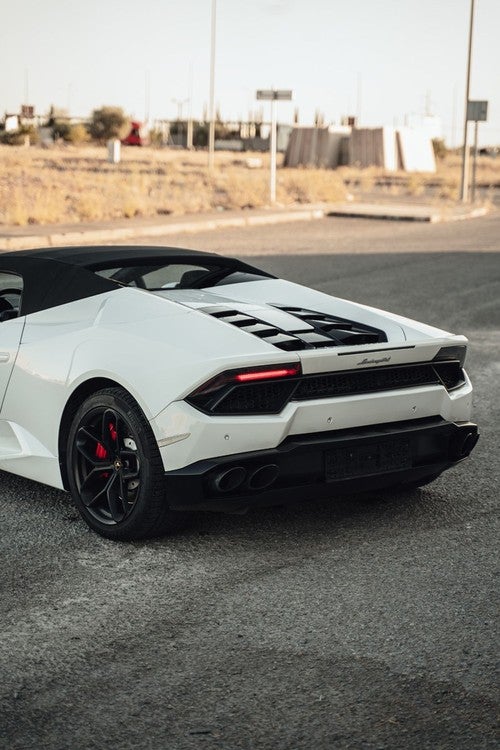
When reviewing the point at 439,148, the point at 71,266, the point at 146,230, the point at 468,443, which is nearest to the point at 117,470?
the point at 71,266

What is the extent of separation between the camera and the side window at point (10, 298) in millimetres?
6148

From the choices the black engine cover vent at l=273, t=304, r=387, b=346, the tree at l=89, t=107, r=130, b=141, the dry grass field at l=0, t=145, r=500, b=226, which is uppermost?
the tree at l=89, t=107, r=130, b=141

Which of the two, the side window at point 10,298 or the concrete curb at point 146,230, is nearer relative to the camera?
the side window at point 10,298

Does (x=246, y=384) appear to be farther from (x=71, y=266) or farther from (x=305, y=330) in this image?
(x=71, y=266)

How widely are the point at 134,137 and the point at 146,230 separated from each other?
263 ft

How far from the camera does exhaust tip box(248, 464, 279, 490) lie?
4789 millimetres

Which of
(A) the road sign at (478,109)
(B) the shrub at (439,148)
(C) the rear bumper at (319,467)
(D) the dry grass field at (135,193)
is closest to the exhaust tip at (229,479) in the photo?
(C) the rear bumper at (319,467)

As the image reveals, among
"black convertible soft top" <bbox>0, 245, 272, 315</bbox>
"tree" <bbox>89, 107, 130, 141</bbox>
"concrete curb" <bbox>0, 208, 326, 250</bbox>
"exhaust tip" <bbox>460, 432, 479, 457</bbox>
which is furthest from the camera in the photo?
"tree" <bbox>89, 107, 130, 141</bbox>

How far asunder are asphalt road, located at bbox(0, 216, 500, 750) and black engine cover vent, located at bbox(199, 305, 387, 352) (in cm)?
86

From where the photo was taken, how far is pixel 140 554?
16.4 ft

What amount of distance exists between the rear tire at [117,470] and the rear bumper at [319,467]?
0.12 m

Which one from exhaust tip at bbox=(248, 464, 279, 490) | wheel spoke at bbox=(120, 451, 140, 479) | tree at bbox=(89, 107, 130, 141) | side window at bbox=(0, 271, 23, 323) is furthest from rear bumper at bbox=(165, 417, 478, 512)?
tree at bbox=(89, 107, 130, 141)

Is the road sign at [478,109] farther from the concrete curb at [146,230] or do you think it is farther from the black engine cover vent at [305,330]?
the black engine cover vent at [305,330]

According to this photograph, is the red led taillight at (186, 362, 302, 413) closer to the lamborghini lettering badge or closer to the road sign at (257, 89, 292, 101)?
the lamborghini lettering badge
